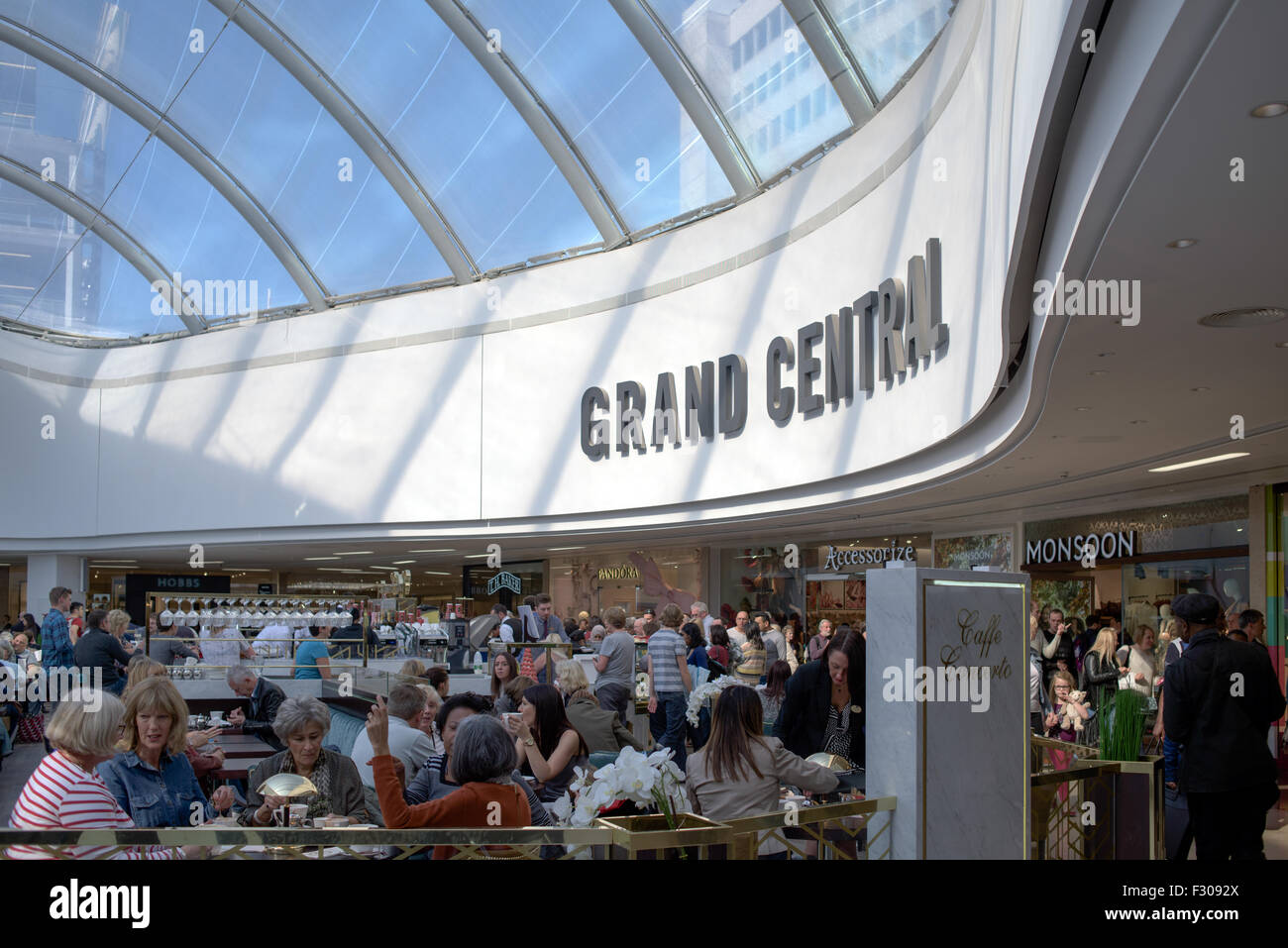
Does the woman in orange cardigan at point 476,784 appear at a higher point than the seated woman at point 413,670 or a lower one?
higher

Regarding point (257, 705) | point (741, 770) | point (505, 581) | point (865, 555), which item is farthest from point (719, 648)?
point (505, 581)

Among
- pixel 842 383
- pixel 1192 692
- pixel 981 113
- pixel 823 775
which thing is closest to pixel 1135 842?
pixel 1192 692

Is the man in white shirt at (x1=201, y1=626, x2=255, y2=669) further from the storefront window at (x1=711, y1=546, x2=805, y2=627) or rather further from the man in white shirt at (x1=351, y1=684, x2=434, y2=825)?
the storefront window at (x1=711, y1=546, x2=805, y2=627)

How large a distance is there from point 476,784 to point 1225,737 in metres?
3.62

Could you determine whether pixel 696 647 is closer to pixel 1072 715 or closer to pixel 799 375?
pixel 799 375

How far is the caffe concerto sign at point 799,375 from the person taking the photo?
932 centimetres

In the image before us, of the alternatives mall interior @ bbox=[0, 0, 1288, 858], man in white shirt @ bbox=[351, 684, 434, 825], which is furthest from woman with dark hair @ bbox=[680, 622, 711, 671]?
man in white shirt @ bbox=[351, 684, 434, 825]

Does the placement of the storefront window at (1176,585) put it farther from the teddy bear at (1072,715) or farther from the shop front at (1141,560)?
the teddy bear at (1072,715)

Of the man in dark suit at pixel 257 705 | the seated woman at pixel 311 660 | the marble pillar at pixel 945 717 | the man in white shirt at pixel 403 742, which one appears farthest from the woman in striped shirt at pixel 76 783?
the seated woman at pixel 311 660

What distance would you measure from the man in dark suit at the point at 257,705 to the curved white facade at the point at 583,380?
5.68 meters

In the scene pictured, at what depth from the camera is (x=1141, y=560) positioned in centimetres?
1284

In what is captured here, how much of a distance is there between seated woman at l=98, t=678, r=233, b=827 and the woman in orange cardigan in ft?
3.20
